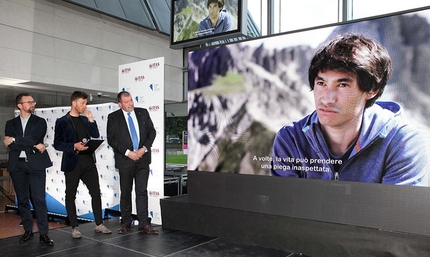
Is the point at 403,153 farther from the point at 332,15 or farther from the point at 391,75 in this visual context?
the point at 332,15

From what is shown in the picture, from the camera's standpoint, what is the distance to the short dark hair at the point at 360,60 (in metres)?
3.44

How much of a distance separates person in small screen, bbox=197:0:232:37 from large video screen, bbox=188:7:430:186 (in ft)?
9.31

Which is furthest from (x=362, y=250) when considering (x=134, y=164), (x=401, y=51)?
(x=134, y=164)

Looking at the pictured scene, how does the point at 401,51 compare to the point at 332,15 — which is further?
the point at 332,15

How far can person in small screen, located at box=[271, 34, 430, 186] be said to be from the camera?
333cm

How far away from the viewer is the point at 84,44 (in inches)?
348

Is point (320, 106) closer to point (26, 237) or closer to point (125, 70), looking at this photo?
point (125, 70)

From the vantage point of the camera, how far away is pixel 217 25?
7457 millimetres

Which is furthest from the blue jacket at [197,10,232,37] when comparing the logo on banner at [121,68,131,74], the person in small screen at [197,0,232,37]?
the logo on banner at [121,68,131,74]

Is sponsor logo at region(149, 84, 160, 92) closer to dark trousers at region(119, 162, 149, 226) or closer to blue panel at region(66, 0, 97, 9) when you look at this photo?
dark trousers at region(119, 162, 149, 226)

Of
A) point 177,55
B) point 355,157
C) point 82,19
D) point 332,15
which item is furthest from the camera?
point 177,55

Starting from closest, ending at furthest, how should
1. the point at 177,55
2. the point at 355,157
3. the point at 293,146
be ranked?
1. the point at 355,157
2. the point at 293,146
3. the point at 177,55

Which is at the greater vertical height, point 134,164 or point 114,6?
point 114,6

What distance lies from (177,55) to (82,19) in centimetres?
361
